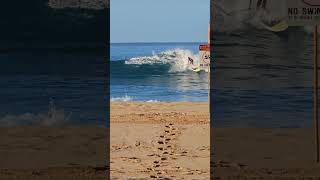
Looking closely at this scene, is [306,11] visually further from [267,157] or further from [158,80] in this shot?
[158,80]

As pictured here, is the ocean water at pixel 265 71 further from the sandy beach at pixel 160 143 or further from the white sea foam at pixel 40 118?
the white sea foam at pixel 40 118

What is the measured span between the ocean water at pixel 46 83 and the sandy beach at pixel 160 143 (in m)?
0.80

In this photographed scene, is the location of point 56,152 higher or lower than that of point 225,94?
lower

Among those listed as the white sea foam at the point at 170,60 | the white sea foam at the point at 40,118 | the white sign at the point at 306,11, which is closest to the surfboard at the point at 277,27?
the white sign at the point at 306,11

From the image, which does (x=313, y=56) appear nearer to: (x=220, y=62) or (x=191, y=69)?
(x=220, y=62)

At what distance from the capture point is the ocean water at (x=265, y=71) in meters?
6.34

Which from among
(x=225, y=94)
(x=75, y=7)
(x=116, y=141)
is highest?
(x=75, y=7)

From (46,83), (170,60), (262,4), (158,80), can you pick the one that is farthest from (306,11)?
(170,60)

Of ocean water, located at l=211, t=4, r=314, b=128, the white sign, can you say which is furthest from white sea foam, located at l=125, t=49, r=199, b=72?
the white sign

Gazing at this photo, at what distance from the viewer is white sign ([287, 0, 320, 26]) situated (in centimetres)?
559

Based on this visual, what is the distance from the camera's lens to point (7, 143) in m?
6.00

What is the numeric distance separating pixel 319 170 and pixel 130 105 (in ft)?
30.9

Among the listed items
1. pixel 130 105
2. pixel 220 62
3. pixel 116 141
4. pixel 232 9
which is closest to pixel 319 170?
pixel 220 62

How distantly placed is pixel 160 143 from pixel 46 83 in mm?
2990
